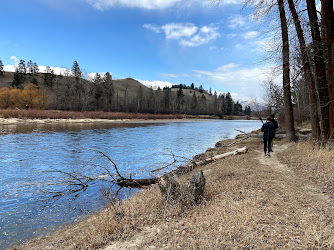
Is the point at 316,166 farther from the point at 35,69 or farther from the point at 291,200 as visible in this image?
the point at 35,69

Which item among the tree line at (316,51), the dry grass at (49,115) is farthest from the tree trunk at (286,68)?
the dry grass at (49,115)

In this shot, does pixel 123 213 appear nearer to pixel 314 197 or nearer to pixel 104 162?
pixel 314 197

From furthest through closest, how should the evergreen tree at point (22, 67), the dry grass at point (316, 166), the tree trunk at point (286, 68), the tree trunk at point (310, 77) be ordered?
the evergreen tree at point (22, 67)
the tree trunk at point (286, 68)
the tree trunk at point (310, 77)
the dry grass at point (316, 166)

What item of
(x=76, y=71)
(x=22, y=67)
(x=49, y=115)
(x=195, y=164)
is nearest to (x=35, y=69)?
(x=22, y=67)

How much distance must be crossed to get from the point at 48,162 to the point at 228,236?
449 inches

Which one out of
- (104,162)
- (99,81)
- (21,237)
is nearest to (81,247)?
(21,237)

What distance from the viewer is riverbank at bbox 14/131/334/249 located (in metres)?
3.19

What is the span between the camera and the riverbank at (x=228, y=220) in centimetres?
319

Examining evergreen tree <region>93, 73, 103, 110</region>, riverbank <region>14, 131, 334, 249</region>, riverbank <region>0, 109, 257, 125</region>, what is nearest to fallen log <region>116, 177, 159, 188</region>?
riverbank <region>14, 131, 334, 249</region>

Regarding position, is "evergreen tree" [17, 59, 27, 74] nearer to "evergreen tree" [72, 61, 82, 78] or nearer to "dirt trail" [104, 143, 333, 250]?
"evergreen tree" [72, 61, 82, 78]

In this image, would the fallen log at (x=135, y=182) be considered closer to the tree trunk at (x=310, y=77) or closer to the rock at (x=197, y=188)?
the rock at (x=197, y=188)

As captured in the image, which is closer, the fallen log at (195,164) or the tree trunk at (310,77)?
the fallen log at (195,164)

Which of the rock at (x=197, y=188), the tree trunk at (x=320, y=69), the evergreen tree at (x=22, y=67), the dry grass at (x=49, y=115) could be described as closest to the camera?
the rock at (x=197, y=188)

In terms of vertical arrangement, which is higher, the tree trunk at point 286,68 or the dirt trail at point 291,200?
the tree trunk at point 286,68
